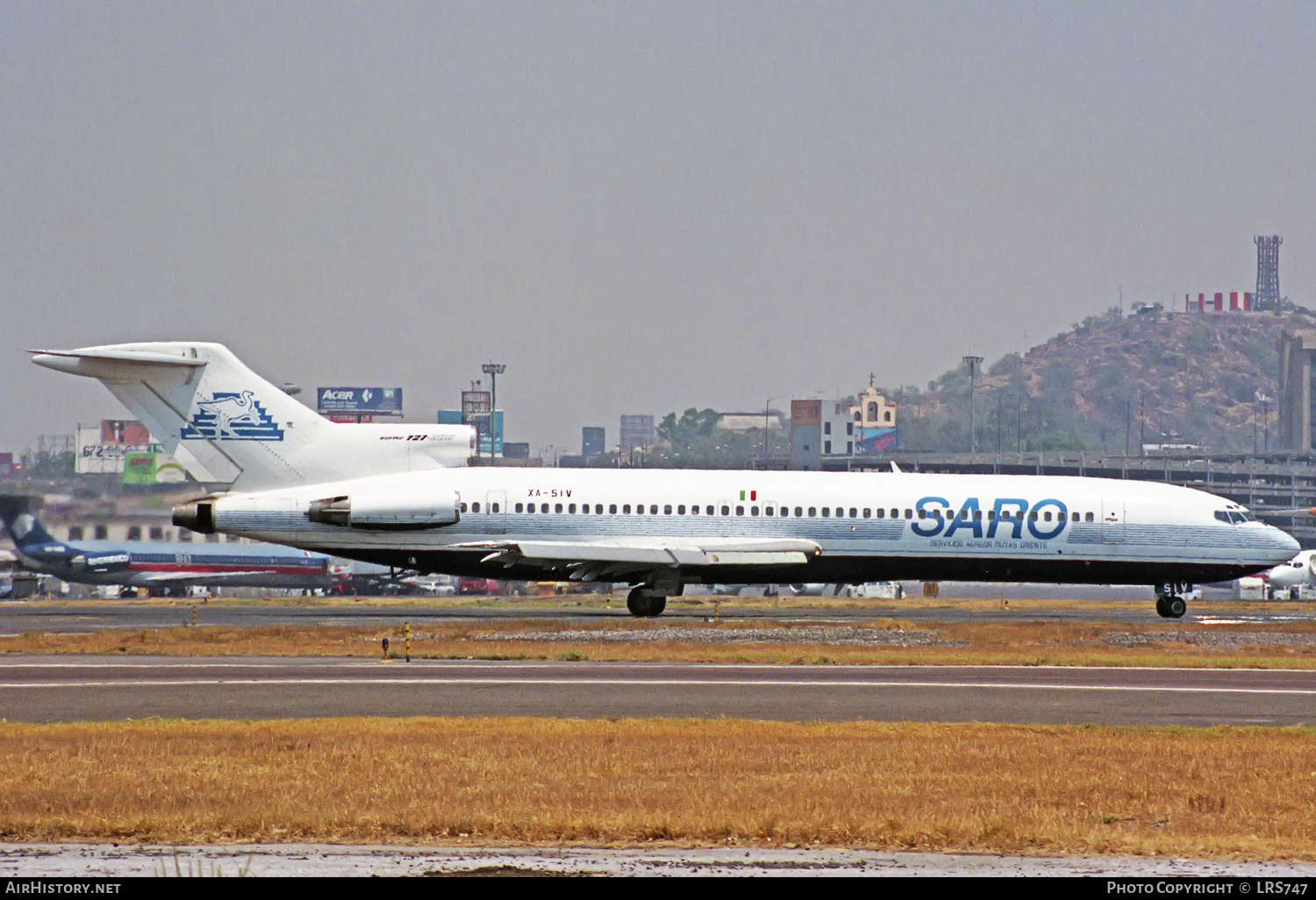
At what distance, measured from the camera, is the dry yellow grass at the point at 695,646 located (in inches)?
1303

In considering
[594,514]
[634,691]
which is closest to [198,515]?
[594,514]

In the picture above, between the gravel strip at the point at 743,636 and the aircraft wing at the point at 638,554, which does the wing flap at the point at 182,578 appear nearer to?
the aircraft wing at the point at 638,554

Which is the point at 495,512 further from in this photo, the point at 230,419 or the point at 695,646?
the point at 695,646

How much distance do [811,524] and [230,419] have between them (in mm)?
17183

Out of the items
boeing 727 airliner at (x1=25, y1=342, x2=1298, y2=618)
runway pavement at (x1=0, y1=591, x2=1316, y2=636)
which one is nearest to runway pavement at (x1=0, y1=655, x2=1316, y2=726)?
boeing 727 airliner at (x1=25, y1=342, x2=1298, y2=618)

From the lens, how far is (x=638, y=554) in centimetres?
4388

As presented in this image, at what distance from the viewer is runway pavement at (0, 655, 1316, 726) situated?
2392 cm

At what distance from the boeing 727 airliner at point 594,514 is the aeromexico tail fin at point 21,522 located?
24.6 m

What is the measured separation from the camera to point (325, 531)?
43.7m

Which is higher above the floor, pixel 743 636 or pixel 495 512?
pixel 495 512

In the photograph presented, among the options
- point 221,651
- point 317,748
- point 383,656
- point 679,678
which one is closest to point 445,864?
point 317,748

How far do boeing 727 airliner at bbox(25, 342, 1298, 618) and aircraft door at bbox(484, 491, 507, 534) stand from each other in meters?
0.06

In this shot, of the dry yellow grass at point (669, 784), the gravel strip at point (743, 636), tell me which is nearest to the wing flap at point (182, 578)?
the gravel strip at point (743, 636)
